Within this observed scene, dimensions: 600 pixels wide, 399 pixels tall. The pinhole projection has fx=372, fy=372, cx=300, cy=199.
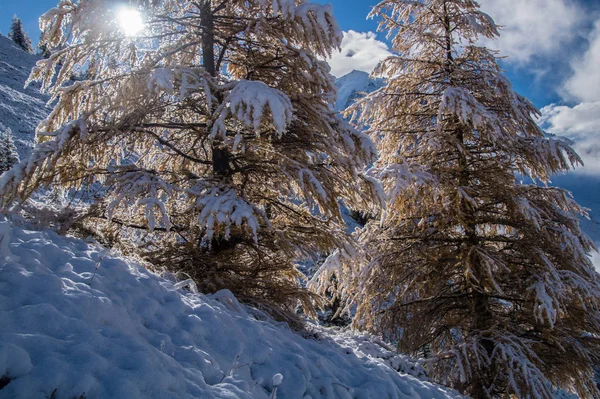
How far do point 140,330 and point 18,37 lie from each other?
8250 cm

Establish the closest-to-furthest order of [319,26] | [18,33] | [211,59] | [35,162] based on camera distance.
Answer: [35,162] < [319,26] < [211,59] < [18,33]

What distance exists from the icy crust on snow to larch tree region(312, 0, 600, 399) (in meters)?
2.84

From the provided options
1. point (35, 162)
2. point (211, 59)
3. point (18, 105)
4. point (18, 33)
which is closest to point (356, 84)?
point (18, 33)

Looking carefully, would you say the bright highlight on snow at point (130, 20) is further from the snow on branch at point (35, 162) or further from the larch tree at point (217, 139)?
the snow on branch at point (35, 162)

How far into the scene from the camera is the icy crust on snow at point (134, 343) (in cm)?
202

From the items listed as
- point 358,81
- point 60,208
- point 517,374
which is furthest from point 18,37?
point 358,81

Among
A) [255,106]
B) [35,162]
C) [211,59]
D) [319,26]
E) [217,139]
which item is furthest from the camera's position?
[211,59]

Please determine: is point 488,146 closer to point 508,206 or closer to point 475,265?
point 508,206

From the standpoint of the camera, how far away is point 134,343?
96.7 inches

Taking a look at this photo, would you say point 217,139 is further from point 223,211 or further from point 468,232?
point 468,232

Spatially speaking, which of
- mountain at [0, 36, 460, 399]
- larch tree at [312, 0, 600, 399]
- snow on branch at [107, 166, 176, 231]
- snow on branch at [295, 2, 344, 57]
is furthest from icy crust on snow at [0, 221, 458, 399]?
snow on branch at [295, 2, 344, 57]

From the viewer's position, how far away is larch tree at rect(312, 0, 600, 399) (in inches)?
247

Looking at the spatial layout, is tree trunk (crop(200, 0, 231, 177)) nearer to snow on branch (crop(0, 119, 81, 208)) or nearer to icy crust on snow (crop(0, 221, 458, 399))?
snow on branch (crop(0, 119, 81, 208))

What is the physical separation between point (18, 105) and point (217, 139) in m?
38.9
